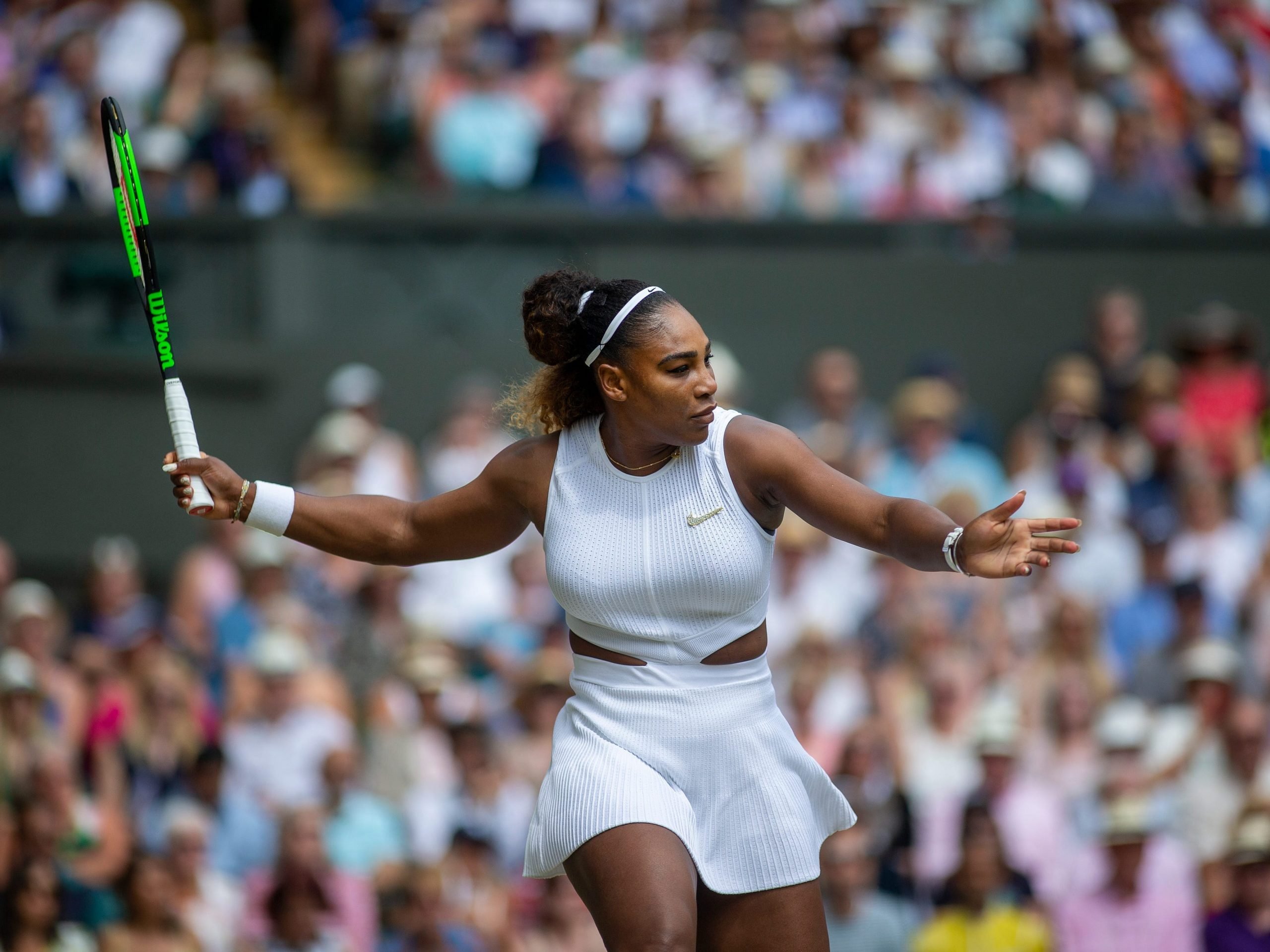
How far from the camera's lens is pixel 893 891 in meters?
7.45

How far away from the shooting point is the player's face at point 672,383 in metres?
4.30

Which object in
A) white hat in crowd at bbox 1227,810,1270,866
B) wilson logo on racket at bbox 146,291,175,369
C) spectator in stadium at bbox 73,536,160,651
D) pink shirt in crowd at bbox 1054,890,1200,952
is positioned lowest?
pink shirt in crowd at bbox 1054,890,1200,952

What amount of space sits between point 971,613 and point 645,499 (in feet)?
16.2

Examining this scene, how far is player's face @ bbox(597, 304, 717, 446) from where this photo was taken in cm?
430

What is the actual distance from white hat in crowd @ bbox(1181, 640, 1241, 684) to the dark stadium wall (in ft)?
12.7

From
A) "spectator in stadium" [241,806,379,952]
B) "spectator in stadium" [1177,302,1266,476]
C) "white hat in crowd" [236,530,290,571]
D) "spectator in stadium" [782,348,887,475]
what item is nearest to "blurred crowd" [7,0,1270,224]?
"spectator in stadium" [1177,302,1266,476]

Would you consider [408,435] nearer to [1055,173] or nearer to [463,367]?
[463,367]

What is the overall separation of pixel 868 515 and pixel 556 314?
36.7 inches

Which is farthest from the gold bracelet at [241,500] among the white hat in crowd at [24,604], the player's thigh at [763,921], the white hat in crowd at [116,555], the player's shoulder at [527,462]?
the white hat in crowd at [116,555]

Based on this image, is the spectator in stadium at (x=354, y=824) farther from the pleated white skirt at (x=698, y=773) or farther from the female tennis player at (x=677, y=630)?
the pleated white skirt at (x=698, y=773)

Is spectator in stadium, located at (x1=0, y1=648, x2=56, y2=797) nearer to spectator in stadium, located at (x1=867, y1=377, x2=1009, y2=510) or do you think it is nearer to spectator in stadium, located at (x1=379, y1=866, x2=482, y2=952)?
spectator in stadium, located at (x1=379, y1=866, x2=482, y2=952)

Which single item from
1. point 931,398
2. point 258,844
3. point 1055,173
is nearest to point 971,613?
point 931,398

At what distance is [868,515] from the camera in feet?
13.7

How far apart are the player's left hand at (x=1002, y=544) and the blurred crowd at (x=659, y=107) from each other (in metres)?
7.74
